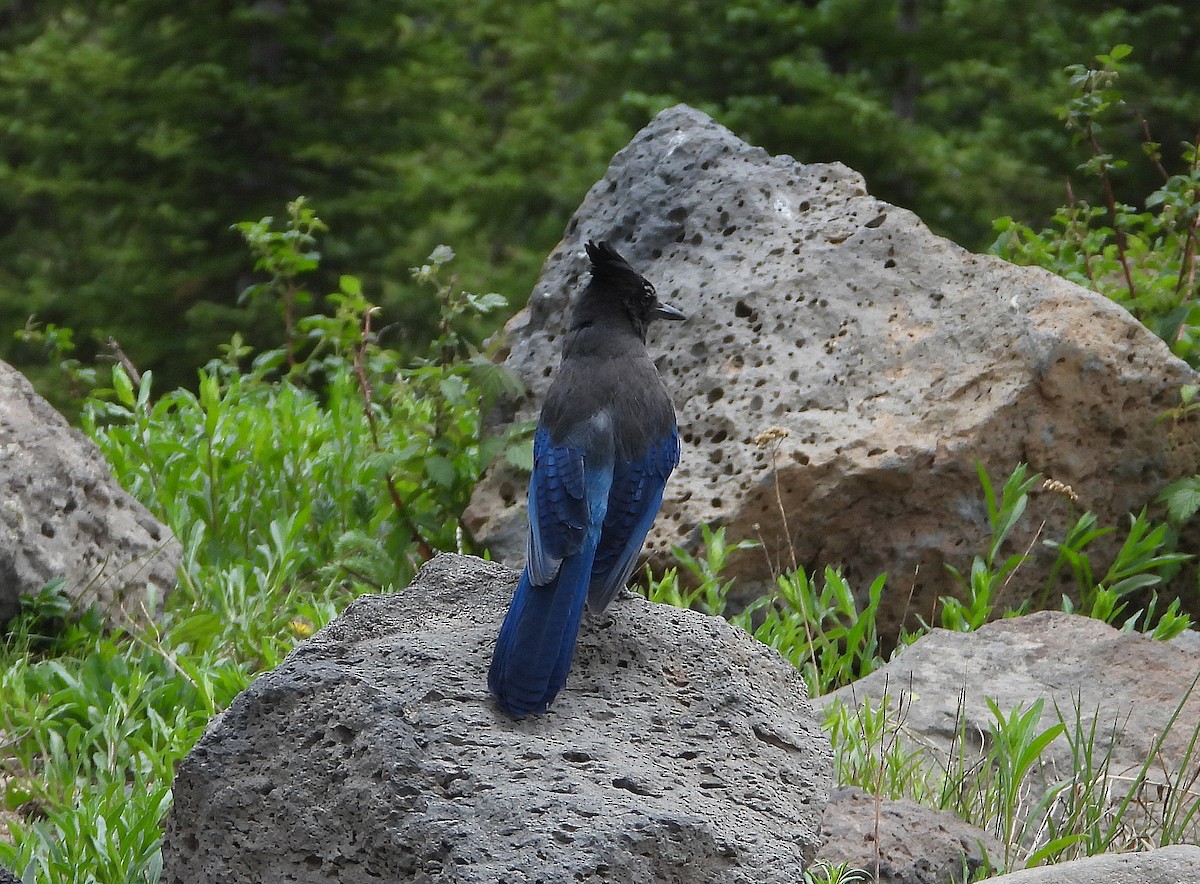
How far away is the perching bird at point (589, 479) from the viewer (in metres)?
3.03

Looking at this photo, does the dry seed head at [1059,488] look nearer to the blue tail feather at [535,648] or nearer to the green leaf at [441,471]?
the green leaf at [441,471]

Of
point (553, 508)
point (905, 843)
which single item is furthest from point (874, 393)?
point (905, 843)

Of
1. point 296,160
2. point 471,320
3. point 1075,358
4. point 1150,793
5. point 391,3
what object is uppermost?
point 1075,358

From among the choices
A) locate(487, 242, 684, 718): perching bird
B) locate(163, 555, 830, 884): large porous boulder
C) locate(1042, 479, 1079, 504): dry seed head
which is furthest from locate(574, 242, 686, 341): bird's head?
locate(1042, 479, 1079, 504): dry seed head

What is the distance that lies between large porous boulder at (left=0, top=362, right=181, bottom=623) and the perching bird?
179cm

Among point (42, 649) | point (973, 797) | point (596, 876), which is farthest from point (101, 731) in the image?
point (973, 797)

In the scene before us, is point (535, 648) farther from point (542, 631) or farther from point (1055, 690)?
point (1055, 690)

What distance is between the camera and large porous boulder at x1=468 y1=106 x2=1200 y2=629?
493cm

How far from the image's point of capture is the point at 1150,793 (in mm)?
3693

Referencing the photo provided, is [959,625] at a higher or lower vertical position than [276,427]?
higher

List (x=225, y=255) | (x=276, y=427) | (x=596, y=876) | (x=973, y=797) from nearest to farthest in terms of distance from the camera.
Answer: (x=596, y=876), (x=973, y=797), (x=276, y=427), (x=225, y=255)

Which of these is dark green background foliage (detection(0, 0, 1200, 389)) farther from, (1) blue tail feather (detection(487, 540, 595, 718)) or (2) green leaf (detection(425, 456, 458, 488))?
(1) blue tail feather (detection(487, 540, 595, 718))

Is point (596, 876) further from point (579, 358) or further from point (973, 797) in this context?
point (579, 358)

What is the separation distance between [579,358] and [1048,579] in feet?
6.70
